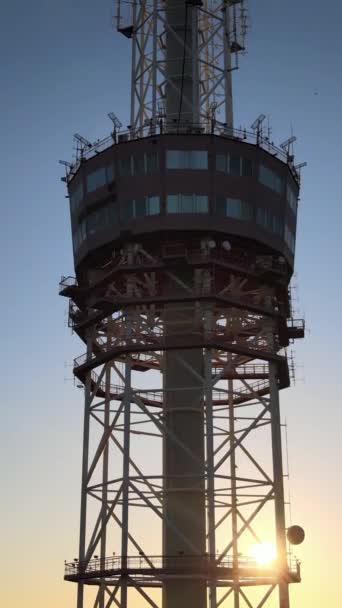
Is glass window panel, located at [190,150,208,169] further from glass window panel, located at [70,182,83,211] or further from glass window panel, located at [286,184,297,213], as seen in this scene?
glass window panel, located at [70,182,83,211]

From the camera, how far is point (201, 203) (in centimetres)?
7106

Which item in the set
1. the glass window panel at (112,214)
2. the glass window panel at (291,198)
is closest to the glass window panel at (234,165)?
the glass window panel at (291,198)

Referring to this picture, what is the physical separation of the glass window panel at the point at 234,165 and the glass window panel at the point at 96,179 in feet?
30.4

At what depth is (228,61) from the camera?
79.1 meters

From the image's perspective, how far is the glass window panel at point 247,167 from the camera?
7256cm

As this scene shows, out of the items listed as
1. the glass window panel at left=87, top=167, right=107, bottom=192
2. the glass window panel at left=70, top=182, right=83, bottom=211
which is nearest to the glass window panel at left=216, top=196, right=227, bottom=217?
the glass window panel at left=87, top=167, right=107, bottom=192

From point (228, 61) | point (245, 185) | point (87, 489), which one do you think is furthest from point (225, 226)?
point (87, 489)

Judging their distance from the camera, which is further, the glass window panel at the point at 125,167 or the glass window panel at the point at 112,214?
the glass window panel at the point at 112,214

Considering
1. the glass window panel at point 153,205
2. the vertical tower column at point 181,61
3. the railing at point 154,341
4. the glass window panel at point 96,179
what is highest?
the vertical tower column at point 181,61

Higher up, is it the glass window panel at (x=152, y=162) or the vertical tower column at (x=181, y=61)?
the vertical tower column at (x=181, y=61)

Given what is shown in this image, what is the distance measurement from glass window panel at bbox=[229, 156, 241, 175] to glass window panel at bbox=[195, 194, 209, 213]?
2.93m

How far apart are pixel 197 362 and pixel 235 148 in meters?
15.6

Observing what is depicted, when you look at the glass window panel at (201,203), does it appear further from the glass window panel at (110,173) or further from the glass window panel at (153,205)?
the glass window panel at (110,173)

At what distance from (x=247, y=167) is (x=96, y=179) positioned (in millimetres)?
11171
